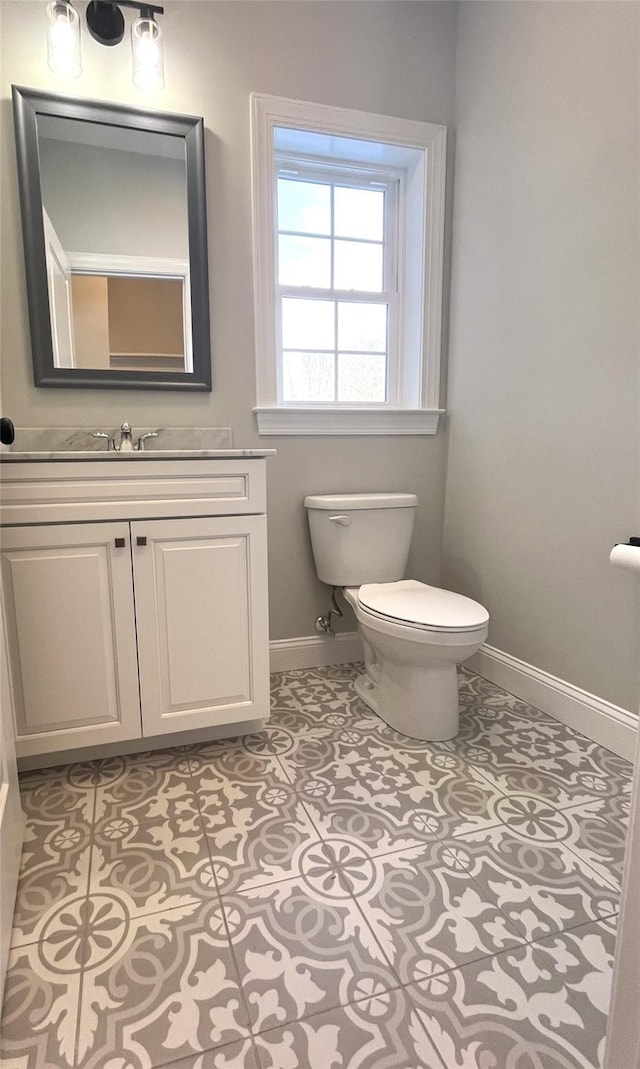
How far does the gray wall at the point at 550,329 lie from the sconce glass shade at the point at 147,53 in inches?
43.1

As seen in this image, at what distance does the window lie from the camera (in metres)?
2.01

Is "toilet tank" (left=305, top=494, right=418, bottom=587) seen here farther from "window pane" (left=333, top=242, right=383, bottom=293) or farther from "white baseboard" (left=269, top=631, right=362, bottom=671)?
"window pane" (left=333, top=242, right=383, bottom=293)

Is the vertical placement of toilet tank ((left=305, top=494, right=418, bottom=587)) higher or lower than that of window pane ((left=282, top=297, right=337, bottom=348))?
lower

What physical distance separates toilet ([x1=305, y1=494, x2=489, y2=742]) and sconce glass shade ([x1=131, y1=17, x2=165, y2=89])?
1.36 metres

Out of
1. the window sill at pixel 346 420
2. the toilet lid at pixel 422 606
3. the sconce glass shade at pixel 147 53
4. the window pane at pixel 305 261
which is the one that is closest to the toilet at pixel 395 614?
the toilet lid at pixel 422 606

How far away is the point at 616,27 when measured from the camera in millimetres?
1446

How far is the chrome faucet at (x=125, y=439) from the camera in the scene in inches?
70.6

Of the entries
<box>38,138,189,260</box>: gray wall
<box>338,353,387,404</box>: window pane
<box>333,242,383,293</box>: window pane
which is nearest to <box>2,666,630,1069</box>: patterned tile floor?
<box>338,353,387,404</box>: window pane

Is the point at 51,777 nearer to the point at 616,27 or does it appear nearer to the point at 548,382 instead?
the point at 548,382

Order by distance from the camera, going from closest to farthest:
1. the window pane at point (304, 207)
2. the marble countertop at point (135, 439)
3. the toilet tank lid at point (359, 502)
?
the marble countertop at point (135, 439)
the toilet tank lid at point (359, 502)
the window pane at point (304, 207)

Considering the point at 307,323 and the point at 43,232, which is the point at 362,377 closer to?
the point at 307,323

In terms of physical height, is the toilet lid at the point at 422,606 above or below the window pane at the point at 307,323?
below

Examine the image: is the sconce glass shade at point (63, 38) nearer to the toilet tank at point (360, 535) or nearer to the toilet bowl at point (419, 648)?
the toilet tank at point (360, 535)

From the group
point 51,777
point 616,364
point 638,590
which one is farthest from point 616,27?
point 51,777
